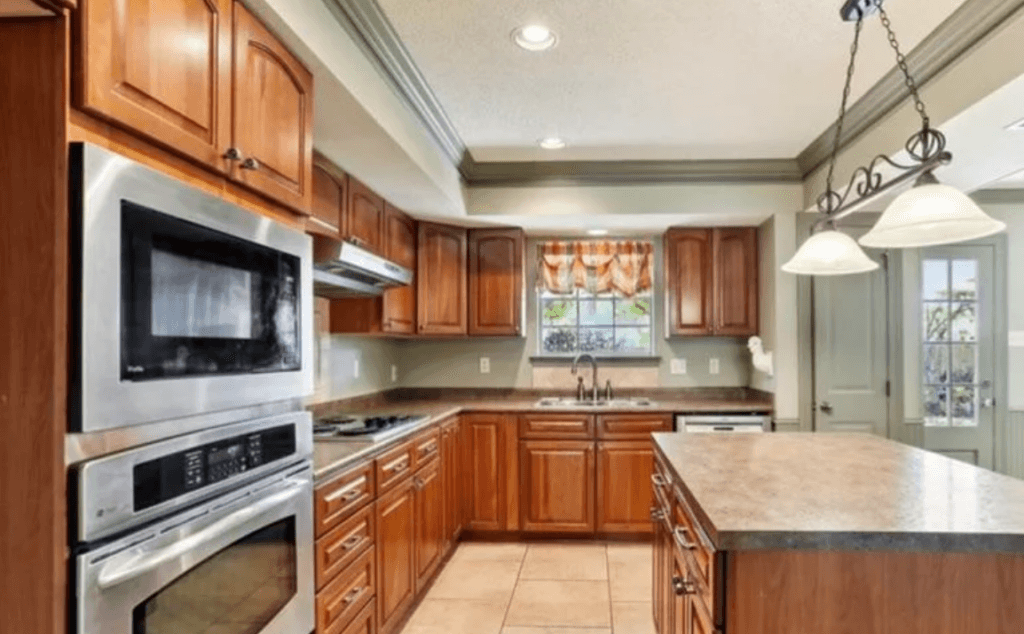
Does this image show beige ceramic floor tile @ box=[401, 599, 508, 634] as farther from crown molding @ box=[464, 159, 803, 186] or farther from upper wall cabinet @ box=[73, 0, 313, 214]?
crown molding @ box=[464, 159, 803, 186]

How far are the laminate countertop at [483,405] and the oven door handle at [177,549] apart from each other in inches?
31.6

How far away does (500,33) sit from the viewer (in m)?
2.32

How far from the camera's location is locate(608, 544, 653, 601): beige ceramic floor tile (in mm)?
3226

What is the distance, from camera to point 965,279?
4223 mm

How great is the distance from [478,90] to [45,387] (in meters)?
2.26

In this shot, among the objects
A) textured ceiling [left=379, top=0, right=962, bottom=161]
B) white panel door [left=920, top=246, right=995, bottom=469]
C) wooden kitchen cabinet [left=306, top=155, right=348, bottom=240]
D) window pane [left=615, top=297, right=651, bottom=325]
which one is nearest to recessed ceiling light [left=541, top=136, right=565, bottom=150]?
textured ceiling [left=379, top=0, right=962, bottom=161]

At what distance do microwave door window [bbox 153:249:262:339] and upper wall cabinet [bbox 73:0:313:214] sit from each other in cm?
25

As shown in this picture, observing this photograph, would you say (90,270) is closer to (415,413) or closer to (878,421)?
(415,413)

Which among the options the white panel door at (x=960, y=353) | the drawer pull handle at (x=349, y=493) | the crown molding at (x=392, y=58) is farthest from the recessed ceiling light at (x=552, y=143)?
the white panel door at (x=960, y=353)

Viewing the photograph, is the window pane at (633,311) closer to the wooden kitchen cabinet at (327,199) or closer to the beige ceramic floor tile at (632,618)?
the beige ceramic floor tile at (632,618)

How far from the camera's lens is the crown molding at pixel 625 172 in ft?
12.8

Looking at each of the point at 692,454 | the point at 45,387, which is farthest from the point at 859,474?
the point at 45,387

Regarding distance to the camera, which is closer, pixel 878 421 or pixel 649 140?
pixel 649 140

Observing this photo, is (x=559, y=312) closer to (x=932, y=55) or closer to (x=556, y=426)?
(x=556, y=426)
